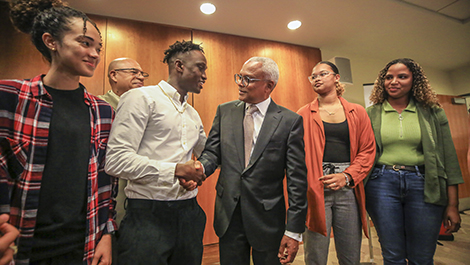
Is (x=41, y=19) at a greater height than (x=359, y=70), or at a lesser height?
lesser

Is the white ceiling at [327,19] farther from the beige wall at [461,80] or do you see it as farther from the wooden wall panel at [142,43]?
the beige wall at [461,80]

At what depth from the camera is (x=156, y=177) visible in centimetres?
104

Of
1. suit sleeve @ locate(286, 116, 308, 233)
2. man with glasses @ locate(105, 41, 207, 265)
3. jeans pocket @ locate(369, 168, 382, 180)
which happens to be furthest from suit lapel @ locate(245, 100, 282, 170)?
jeans pocket @ locate(369, 168, 382, 180)

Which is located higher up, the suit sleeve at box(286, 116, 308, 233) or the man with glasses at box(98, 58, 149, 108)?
the man with glasses at box(98, 58, 149, 108)

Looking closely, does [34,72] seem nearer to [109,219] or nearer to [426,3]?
[109,219]

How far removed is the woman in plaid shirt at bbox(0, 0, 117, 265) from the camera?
2.67 ft

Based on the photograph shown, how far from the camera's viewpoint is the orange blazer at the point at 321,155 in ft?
4.99

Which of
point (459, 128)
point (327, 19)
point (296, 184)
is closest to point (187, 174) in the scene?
point (296, 184)

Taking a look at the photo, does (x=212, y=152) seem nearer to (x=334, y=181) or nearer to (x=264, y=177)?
(x=264, y=177)

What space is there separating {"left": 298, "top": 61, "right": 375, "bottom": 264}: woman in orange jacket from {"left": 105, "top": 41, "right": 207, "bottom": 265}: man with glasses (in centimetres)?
81

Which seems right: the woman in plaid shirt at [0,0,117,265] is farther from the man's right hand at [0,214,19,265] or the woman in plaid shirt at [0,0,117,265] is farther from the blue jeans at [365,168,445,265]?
the blue jeans at [365,168,445,265]

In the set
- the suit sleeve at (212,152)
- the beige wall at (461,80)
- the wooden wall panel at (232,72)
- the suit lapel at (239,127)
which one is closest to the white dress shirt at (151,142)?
the suit sleeve at (212,152)

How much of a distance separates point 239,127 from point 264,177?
0.32 metres

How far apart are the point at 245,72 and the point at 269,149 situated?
56 centimetres
